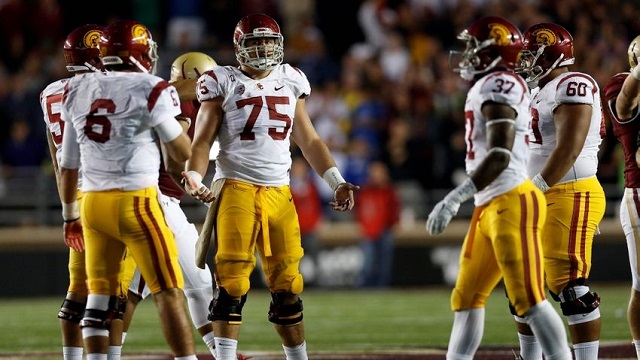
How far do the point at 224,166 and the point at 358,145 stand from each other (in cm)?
813

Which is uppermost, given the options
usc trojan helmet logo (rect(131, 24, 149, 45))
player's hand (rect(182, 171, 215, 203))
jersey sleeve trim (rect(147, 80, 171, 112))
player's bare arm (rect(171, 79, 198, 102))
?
usc trojan helmet logo (rect(131, 24, 149, 45))

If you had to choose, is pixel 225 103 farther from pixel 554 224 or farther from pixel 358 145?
pixel 358 145

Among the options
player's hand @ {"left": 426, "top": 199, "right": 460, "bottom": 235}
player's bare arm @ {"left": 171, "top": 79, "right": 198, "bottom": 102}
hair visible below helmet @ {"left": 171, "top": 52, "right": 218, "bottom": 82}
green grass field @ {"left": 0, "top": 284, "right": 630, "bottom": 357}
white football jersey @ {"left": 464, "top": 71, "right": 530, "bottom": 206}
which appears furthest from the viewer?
green grass field @ {"left": 0, "top": 284, "right": 630, "bottom": 357}

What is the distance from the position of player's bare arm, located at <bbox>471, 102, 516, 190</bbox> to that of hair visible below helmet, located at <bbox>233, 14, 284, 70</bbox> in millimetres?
1465

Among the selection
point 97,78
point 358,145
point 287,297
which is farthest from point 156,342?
point 358,145

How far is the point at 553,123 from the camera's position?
650 centimetres

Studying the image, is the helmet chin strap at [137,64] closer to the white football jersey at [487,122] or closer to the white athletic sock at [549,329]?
the white football jersey at [487,122]

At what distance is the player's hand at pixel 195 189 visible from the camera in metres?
6.22

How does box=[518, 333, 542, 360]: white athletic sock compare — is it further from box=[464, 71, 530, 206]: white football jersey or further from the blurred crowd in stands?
the blurred crowd in stands

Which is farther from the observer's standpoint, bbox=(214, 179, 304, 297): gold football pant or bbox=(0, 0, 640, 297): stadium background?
bbox=(0, 0, 640, 297): stadium background

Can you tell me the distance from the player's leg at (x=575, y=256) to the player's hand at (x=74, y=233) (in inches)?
96.7

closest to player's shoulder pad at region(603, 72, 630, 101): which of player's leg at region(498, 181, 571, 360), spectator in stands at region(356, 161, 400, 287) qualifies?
player's leg at region(498, 181, 571, 360)

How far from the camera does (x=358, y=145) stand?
14.5 m

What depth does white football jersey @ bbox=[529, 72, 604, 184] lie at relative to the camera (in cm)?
635
